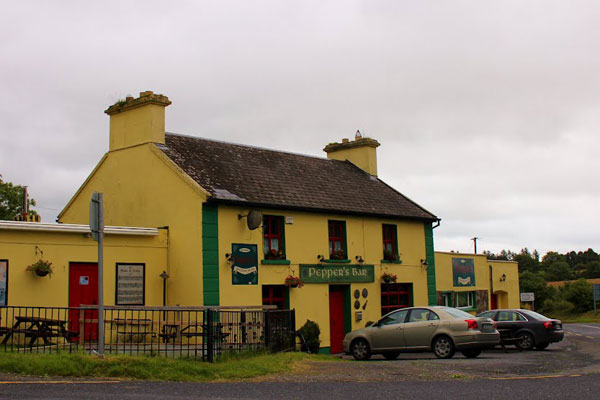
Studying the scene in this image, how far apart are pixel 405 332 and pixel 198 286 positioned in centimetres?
627

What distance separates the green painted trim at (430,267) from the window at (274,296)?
825 cm

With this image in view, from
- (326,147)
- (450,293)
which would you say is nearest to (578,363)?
(450,293)

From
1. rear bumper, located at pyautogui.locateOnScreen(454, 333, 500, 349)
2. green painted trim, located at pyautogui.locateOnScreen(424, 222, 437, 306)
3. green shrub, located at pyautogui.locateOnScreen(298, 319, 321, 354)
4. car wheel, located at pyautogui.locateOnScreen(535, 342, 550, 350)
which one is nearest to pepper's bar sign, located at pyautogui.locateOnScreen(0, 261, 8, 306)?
green shrub, located at pyautogui.locateOnScreen(298, 319, 321, 354)

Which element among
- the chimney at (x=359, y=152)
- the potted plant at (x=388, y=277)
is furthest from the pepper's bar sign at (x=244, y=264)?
the chimney at (x=359, y=152)

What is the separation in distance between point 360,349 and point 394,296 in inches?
339

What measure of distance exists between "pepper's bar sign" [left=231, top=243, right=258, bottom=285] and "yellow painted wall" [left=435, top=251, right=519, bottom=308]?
11583mm

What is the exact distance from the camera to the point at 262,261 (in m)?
23.0

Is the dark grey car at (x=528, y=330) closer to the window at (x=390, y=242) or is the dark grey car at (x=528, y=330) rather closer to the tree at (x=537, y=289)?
the window at (x=390, y=242)

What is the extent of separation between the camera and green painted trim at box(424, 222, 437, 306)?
97.7 ft

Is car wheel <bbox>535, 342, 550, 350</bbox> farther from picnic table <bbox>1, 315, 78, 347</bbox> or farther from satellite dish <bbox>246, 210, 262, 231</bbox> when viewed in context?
picnic table <bbox>1, 315, 78, 347</bbox>

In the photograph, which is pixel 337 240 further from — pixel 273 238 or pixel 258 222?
pixel 258 222

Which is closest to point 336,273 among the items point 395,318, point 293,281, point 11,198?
point 293,281

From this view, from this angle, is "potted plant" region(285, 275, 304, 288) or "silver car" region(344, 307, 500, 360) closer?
"silver car" region(344, 307, 500, 360)

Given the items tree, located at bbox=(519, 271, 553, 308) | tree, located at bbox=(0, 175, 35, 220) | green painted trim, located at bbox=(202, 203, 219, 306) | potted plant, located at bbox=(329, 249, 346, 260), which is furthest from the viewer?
tree, located at bbox=(519, 271, 553, 308)
